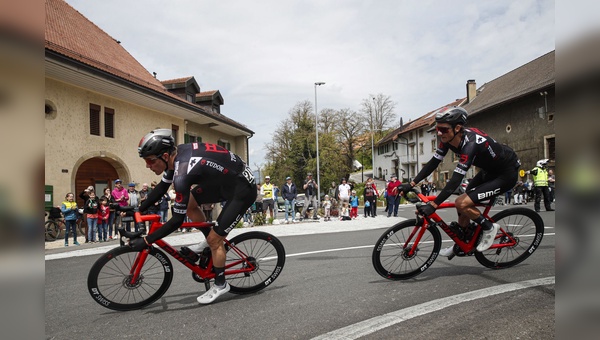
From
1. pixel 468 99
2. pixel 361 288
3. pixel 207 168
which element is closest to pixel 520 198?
pixel 361 288

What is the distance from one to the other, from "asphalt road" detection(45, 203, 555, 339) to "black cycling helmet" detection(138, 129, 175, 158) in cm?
171

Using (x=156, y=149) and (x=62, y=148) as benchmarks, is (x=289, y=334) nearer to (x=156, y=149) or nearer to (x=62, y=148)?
(x=156, y=149)

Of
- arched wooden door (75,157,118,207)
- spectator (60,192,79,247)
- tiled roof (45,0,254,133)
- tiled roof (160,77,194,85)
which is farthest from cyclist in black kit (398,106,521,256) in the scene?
tiled roof (160,77,194,85)

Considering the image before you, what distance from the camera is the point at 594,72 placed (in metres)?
0.77

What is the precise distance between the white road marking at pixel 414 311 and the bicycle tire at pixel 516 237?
2.66 feet

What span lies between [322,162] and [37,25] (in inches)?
2173

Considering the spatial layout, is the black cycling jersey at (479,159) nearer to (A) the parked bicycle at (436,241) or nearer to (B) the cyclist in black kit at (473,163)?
(B) the cyclist in black kit at (473,163)

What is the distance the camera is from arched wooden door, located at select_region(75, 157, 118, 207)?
18094mm

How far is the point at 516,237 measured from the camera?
551 cm

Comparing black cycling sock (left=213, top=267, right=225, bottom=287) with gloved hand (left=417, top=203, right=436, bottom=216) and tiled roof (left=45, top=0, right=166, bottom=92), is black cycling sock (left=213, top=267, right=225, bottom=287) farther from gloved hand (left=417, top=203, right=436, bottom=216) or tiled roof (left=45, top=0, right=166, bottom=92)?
tiled roof (left=45, top=0, right=166, bottom=92)

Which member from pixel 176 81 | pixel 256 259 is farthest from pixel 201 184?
pixel 176 81

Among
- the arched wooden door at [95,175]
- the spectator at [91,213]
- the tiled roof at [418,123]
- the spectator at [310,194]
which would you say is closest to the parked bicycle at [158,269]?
the spectator at [91,213]

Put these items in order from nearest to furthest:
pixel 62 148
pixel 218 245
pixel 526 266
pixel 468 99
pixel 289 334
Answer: pixel 289 334 < pixel 218 245 < pixel 526 266 < pixel 62 148 < pixel 468 99

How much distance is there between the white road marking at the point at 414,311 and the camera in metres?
3.38
